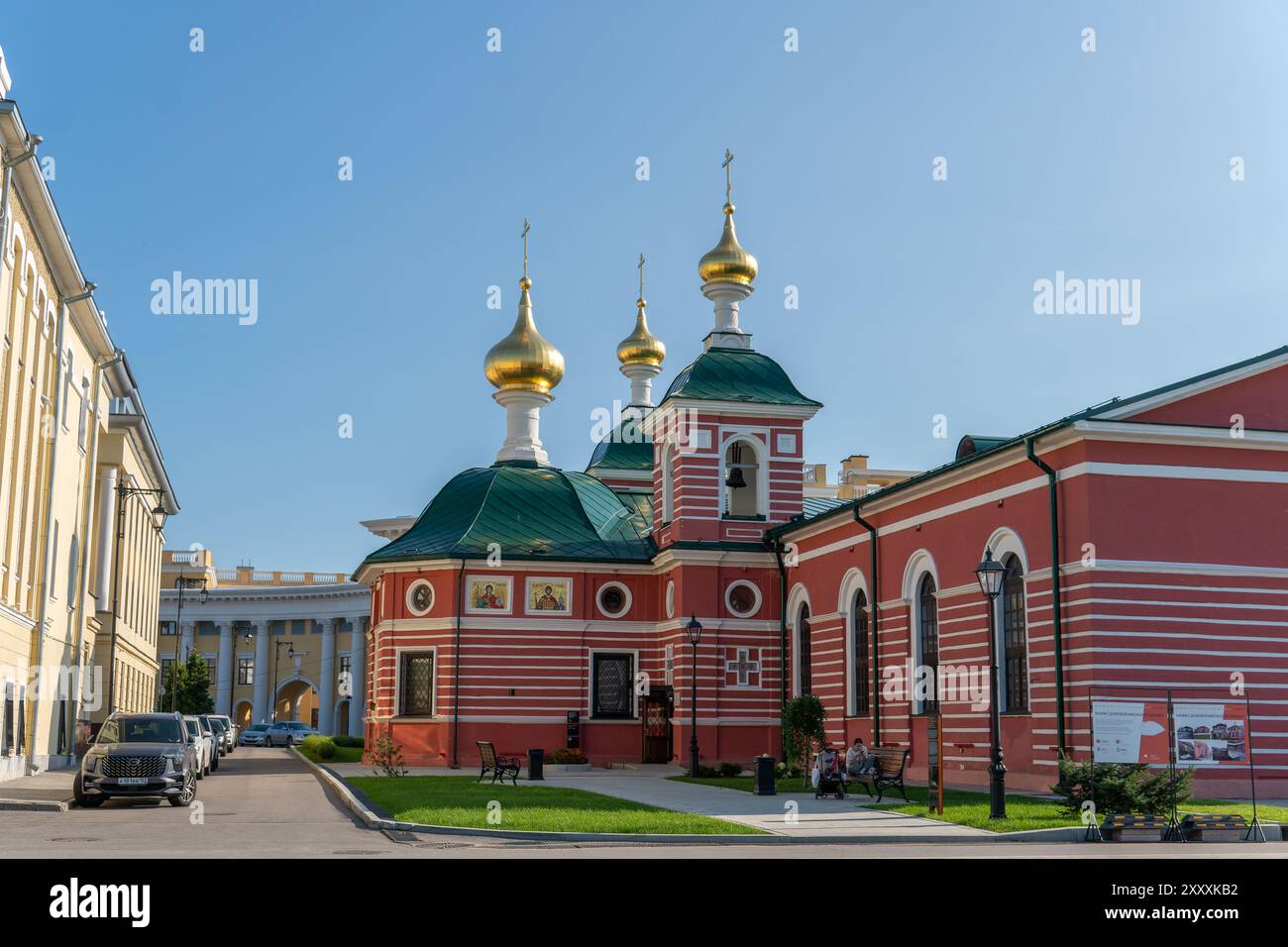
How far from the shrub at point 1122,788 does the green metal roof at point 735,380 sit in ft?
69.2

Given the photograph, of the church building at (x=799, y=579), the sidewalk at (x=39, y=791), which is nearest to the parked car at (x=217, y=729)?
the church building at (x=799, y=579)

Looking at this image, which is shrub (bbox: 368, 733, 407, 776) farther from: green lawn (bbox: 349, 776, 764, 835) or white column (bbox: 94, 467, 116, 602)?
white column (bbox: 94, 467, 116, 602)

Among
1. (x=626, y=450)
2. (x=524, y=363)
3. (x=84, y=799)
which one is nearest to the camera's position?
(x=84, y=799)

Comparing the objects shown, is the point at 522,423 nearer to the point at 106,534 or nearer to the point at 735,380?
the point at 735,380

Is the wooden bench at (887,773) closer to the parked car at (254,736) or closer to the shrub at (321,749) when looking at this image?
the shrub at (321,749)

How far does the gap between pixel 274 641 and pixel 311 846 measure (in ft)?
265

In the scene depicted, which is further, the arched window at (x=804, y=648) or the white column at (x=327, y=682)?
the white column at (x=327, y=682)

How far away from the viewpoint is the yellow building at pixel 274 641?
91.0 m

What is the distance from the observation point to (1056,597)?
79.9 feet

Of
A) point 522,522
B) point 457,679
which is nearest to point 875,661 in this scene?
point 457,679

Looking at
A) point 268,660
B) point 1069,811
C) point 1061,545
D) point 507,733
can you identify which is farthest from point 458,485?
point 268,660

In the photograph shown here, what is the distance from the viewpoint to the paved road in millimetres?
15094

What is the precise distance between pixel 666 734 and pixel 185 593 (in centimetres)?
6210

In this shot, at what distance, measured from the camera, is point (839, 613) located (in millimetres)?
34062
